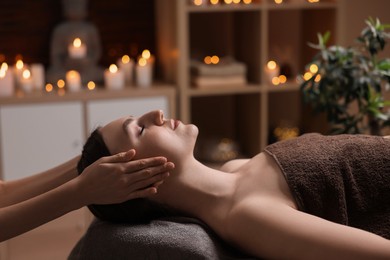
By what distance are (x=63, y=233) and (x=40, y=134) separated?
0.50 m

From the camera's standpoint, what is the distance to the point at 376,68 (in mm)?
2436

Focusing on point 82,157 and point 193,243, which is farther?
point 82,157

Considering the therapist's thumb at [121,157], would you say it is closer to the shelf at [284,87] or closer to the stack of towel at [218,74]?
the stack of towel at [218,74]

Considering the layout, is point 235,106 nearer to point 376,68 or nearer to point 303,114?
point 303,114

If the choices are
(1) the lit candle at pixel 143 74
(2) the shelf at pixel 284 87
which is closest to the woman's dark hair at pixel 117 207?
(1) the lit candle at pixel 143 74

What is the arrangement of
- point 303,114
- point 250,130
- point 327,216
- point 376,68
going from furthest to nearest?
point 303,114, point 250,130, point 376,68, point 327,216

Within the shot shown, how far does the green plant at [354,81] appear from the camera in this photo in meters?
2.41

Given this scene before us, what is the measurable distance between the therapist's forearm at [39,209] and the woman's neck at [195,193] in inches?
9.9

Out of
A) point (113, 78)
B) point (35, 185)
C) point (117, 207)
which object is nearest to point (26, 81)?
point (113, 78)

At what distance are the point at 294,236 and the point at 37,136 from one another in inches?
78.2

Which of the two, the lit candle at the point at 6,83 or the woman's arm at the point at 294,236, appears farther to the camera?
the lit candle at the point at 6,83

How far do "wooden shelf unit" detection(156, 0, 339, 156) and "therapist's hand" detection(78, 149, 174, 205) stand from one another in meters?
1.83

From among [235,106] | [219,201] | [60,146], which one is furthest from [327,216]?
[235,106]

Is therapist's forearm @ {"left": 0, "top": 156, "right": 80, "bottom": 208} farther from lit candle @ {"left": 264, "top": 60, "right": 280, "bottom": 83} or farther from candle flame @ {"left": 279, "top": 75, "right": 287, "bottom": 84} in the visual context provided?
candle flame @ {"left": 279, "top": 75, "right": 287, "bottom": 84}
